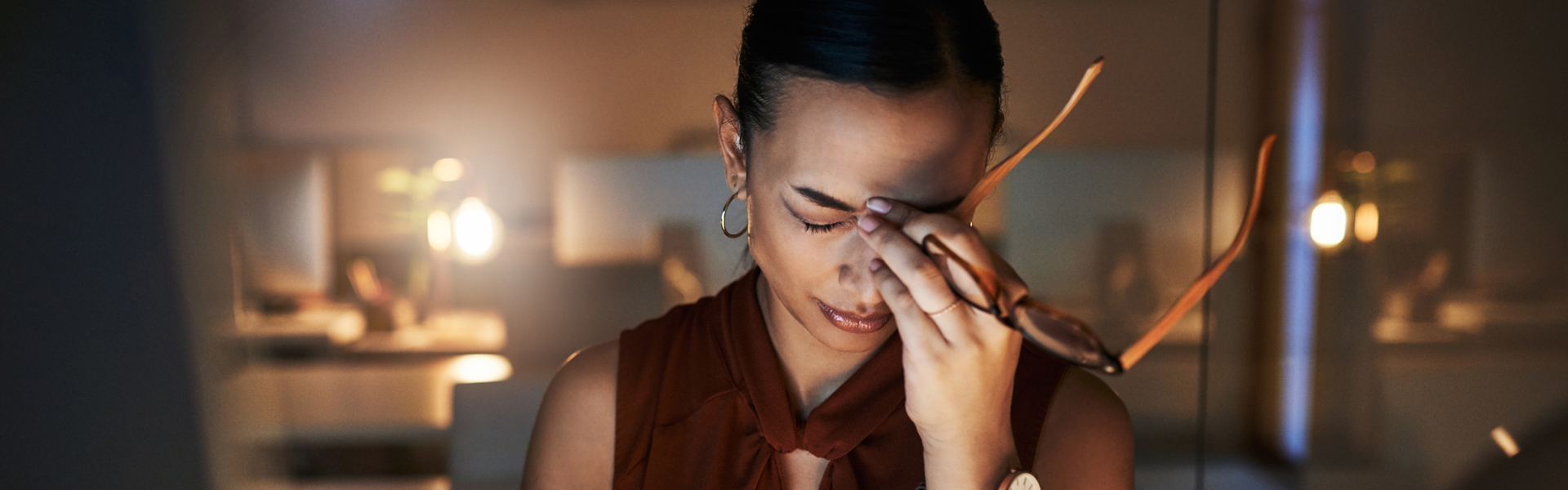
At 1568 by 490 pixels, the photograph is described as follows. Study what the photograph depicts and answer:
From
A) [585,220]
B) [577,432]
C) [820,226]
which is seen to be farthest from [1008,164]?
[585,220]

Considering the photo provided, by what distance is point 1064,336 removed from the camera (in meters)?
0.54

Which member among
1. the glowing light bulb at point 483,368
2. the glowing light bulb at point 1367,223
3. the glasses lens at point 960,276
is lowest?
the glowing light bulb at point 483,368

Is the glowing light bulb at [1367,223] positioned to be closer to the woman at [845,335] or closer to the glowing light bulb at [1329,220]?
the glowing light bulb at [1329,220]

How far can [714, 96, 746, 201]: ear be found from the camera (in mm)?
857

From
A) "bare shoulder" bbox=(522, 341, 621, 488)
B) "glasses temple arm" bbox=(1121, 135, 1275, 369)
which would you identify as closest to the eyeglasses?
"glasses temple arm" bbox=(1121, 135, 1275, 369)

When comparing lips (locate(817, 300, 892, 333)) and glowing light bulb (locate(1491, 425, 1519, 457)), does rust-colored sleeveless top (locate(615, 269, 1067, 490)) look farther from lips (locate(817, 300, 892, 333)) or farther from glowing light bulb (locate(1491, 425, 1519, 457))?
glowing light bulb (locate(1491, 425, 1519, 457))

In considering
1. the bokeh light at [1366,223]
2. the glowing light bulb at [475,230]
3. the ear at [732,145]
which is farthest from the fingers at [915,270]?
the bokeh light at [1366,223]

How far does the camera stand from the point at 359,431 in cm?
203

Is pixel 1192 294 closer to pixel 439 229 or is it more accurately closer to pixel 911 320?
pixel 911 320

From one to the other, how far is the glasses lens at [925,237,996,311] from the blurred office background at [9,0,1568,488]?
1.27m

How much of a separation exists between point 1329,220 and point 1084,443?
1.69 meters

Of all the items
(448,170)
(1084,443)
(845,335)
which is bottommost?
(1084,443)

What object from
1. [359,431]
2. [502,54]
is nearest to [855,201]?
[502,54]

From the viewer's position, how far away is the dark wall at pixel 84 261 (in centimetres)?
173
